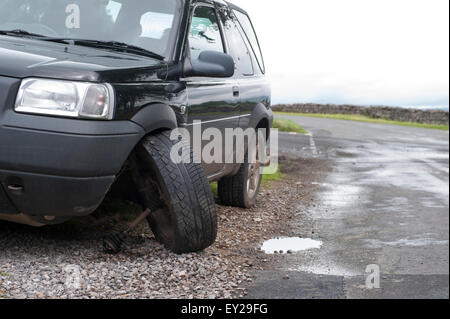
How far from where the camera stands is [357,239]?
21.4 feet

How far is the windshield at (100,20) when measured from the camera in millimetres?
4918

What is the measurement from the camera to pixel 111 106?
4.02 meters

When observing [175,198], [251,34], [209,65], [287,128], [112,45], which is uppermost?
[251,34]

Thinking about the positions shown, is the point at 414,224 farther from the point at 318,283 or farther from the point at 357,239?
the point at 318,283

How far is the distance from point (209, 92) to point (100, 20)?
1.20 m

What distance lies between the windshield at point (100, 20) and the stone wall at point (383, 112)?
3897 cm

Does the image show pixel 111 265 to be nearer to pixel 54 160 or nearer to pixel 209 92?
pixel 54 160

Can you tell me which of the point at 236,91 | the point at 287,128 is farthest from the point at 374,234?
the point at 287,128

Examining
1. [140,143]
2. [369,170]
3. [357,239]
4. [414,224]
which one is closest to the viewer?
[140,143]

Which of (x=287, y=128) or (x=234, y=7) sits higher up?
(x=234, y=7)

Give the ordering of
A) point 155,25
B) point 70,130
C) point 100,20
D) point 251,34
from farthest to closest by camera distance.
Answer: point 251,34 → point 155,25 → point 100,20 → point 70,130

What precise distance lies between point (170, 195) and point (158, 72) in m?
0.96

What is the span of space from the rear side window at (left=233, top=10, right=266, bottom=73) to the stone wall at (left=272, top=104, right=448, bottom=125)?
35.9 meters
